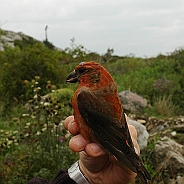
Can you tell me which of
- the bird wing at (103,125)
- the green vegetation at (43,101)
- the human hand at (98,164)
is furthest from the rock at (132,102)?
the bird wing at (103,125)

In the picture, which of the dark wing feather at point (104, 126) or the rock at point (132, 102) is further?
the rock at point (132, 102)

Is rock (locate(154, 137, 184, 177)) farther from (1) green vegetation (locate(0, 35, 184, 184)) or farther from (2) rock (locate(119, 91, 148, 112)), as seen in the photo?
(2) rock (locate(119, 91, 148, 112))

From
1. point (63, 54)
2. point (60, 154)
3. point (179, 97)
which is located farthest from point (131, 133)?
point (63, 54)

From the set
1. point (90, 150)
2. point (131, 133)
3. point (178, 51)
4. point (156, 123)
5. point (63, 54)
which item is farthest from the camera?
point (178, 51)

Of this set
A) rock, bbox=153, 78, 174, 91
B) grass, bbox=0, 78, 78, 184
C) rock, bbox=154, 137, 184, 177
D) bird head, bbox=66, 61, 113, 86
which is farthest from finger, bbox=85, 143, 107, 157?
rock, bbox=153, 78, 174, 91

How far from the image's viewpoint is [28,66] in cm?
1040

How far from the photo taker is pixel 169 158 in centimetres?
475

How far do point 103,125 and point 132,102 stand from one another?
6.42 metres

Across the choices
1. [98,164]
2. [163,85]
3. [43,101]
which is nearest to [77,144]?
[98,164]

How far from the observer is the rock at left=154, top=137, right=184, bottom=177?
476 centimetres

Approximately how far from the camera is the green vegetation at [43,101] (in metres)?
4.46

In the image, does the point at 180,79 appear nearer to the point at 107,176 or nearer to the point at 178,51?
the point at 178,51

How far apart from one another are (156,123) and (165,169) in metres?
2.30

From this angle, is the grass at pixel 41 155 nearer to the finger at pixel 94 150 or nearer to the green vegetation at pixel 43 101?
the green vegetation at pixel 43 101
